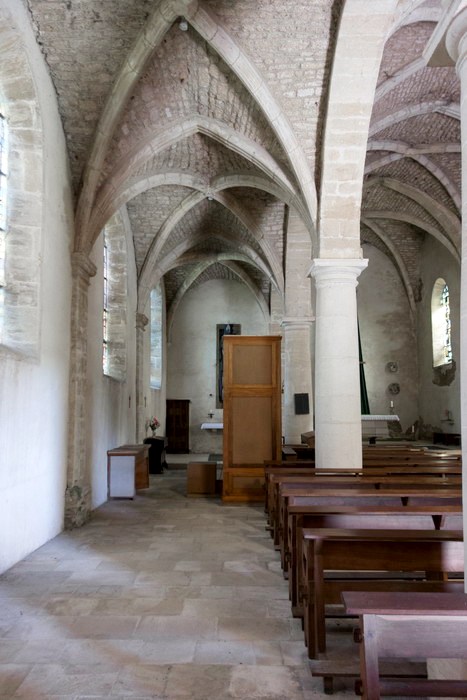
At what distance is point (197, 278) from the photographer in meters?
19.5

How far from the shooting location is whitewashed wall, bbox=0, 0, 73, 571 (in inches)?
215

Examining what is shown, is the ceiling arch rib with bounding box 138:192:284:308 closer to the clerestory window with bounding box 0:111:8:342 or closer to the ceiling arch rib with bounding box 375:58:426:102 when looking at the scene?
the ceiling arch rib with bounding box 375:58:426:102

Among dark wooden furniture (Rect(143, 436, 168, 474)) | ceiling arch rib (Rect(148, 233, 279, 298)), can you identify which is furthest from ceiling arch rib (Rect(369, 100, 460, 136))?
dark wooden furniture (Rect(143, 436, 168, 474))

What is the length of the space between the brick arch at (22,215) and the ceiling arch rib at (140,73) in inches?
50.8

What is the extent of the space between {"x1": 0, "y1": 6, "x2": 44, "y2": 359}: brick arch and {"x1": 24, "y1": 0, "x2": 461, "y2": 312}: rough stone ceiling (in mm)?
829

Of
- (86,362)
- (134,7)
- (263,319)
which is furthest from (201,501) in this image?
(263,319)

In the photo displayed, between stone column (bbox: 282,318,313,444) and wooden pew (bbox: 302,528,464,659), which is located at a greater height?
stone column (bbox: 282,318,313,444)

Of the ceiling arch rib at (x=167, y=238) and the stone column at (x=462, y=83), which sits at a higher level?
the ceiling arch rib at (x=167, y=238)

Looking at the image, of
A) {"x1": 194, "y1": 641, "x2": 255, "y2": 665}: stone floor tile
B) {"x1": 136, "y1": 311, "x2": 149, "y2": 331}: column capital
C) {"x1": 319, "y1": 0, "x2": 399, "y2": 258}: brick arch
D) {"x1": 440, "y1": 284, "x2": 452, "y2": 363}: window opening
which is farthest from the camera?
{"x1": 440, "y1": 284, "x2": 452, "y2": 363}: window opening

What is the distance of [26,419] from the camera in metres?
5.91

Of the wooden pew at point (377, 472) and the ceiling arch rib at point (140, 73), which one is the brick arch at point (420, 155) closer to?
the ceiling arch rib at point (140, 73)

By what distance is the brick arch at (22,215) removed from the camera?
6176 mm

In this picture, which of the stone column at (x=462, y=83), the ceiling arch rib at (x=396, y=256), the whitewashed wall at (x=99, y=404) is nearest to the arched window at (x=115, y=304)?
the whitewashed wall at (x=99, y=404)

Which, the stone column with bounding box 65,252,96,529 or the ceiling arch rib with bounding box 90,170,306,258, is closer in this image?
the stone column with bounding box 65,252,96,529
